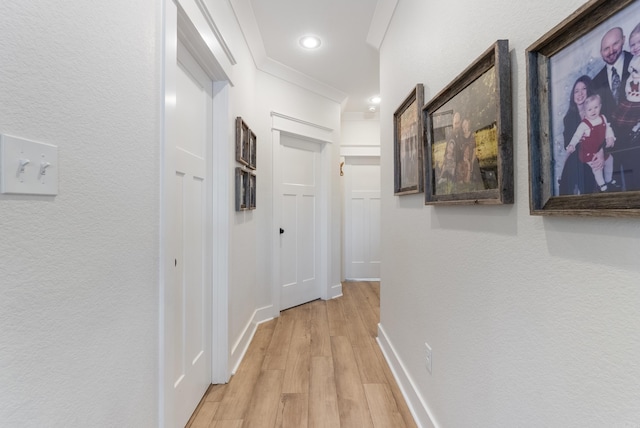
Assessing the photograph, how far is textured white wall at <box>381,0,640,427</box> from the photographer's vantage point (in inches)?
23.4

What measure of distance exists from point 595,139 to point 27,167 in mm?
1151

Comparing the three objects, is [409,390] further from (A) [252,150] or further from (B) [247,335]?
(A) [252,150]

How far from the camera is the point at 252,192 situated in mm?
2639

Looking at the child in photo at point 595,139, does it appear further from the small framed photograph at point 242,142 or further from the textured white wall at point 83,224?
the small framed photograph at point 242,142

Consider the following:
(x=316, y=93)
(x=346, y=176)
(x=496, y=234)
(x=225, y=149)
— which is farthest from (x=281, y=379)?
(x=346, y=176)

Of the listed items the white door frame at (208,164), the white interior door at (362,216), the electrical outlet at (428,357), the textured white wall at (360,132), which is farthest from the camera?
the white interior door at (362,216)

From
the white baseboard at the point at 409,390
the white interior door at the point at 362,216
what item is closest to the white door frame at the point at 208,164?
the white baseboard at the point at 409,390

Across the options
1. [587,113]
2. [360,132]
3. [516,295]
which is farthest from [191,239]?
[360,132]

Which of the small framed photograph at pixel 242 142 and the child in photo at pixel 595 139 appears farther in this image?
the small framed photograph at pixel 242 142

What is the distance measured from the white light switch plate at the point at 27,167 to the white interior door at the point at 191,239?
71 centimetres

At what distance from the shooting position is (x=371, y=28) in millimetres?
2473

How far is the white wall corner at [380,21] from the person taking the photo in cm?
213

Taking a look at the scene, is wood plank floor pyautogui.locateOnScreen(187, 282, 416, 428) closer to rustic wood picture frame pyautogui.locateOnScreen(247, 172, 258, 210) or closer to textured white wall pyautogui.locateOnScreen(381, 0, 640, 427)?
textured white wall pyautogui.locateOnScreen(381, 0, 640, 427)

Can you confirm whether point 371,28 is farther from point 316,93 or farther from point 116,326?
point 116,326
